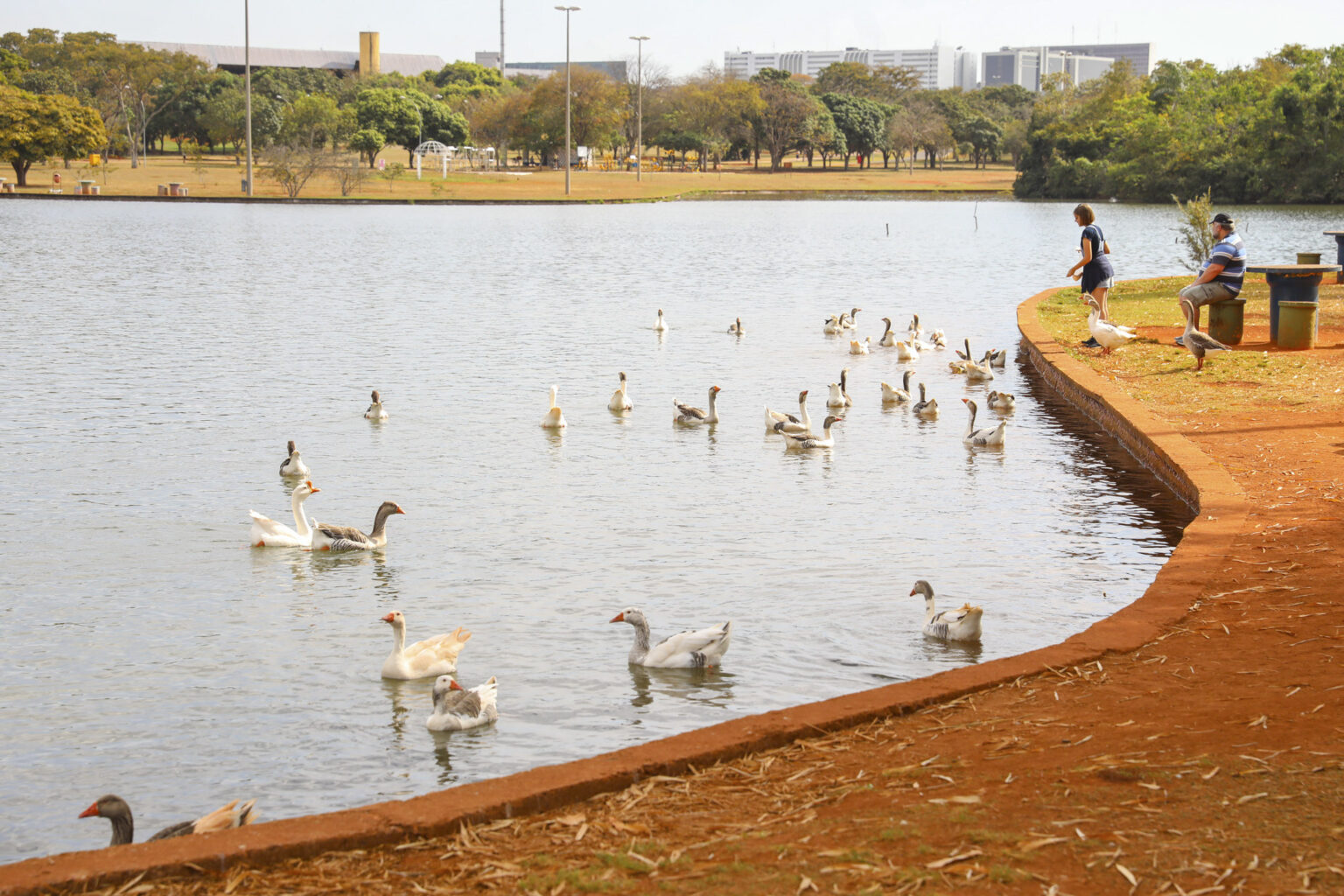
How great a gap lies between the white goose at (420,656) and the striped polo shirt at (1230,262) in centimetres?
1267

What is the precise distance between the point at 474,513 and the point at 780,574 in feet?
10.6

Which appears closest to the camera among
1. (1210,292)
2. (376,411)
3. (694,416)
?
(694,416)

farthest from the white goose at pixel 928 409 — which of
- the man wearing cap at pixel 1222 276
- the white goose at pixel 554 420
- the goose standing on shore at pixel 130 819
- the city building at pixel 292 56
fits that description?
the city building at pixel 292 56

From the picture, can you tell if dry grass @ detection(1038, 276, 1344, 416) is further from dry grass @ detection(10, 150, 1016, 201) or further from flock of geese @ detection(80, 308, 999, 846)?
dry grass @ detection(10, 150, 1016, 201)

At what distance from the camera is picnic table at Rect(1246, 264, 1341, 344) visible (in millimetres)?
16500

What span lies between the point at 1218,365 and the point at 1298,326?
5.97ft

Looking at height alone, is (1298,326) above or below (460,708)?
above

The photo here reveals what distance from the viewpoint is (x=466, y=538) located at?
34.8ft

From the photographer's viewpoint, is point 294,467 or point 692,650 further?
point 294,467

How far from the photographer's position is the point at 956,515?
1124cm

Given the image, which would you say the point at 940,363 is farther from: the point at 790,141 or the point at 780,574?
the point at 790,141

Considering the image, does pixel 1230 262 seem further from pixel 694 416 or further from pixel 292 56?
pixel 292 56

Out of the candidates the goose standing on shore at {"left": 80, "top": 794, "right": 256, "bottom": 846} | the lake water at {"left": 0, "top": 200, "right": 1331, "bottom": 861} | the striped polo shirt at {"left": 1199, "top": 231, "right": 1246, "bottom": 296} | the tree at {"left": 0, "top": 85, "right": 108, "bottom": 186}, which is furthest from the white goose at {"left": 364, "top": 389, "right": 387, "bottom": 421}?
the tree at {"left": 0, "top": 85, "right": 108, "bottom": 186}

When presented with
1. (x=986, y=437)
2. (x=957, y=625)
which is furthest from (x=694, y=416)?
(x=957, y=625)
